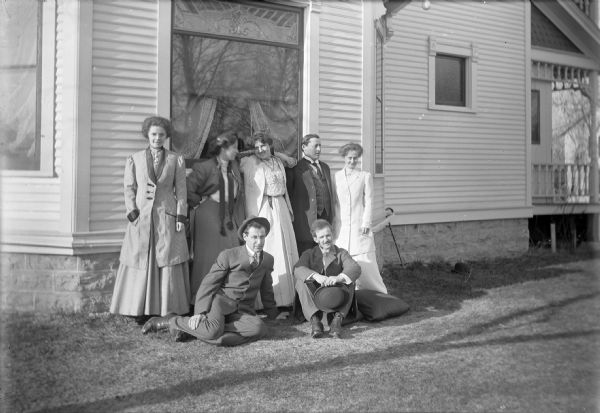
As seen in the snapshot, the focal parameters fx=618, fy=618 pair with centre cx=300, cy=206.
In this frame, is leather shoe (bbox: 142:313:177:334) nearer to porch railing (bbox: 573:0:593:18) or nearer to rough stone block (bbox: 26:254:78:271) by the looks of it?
rough stone block (bbox: 26:254:78:271)

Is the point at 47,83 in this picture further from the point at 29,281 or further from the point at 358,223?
the point at 358,223

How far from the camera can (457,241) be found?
11.5m

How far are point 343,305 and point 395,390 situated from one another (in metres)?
1.65

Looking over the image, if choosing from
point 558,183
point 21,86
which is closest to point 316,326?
point 21,86

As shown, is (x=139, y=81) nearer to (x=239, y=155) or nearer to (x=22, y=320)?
(x=239, y=155)

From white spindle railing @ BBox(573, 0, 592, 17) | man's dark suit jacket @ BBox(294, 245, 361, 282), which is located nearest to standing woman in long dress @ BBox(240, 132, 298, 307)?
man's dark suit jacket @ BBox(294, 245, 361, 282)

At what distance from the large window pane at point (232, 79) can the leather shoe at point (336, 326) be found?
7.82 feet

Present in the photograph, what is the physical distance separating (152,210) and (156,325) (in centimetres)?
103

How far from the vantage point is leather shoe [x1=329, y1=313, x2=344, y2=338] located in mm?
5462

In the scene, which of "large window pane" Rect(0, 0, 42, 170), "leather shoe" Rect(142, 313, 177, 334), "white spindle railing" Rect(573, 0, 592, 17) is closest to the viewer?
"leather shoe" Rect(142, 313, 177, 334)

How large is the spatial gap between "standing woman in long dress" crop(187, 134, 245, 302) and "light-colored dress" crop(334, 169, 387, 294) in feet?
3.93

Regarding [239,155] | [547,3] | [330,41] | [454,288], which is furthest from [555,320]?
[547,3]

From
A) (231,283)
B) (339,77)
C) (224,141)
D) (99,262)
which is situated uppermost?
(339,77)

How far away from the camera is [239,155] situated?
649 centimetres
